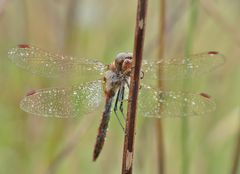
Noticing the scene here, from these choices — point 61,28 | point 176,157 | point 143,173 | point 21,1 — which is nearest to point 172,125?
point 176,157

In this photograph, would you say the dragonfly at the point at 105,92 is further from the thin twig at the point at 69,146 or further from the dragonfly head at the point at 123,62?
the thin twig at the point at 69,146

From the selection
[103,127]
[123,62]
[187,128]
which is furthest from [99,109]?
[123,62]

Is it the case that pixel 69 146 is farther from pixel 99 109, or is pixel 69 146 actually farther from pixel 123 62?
pixel 123 62

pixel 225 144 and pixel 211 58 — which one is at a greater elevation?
pixel 211 58

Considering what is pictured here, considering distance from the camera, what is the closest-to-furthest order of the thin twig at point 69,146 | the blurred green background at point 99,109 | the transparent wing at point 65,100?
the transparent wing at point 65,100, the thin twig at point 69,146, the blurred green background at point 99,109

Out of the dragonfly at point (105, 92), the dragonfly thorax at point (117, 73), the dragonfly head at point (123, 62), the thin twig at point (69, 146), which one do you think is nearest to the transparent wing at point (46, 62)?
the dragonfly at point (105, 92)

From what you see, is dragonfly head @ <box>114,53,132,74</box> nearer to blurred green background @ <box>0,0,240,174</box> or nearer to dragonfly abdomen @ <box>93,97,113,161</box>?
dragonfly abdomen @ <box>93,97,113,161</box>

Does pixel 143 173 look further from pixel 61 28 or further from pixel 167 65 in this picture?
pixel 61 28
